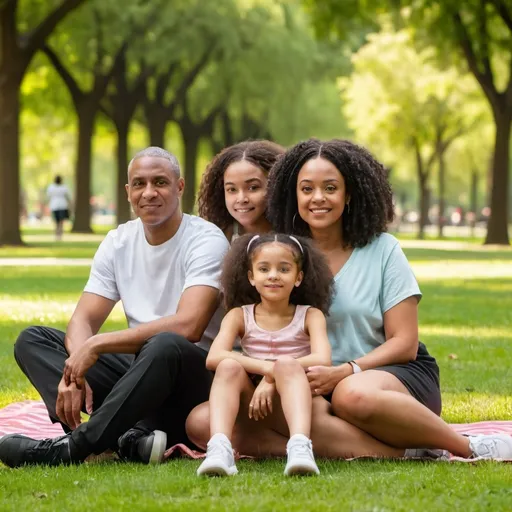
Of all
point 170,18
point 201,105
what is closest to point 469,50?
point 170,18

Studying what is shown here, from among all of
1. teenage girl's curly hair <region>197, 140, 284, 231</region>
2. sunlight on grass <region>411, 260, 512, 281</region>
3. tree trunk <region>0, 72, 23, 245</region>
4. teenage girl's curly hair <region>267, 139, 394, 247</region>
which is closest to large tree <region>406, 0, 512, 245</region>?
sunlight on grass <region>411, 260, 512, 281</region>

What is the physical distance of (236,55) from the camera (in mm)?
38562

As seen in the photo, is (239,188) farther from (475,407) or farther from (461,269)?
(461,269)

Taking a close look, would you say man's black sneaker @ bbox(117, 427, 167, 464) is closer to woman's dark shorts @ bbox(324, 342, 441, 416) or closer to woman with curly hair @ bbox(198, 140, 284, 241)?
woman's dark shorts @ bbox(324, 342, 441, 416)

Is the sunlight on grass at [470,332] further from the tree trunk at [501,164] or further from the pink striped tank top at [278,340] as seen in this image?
the tree trunk at [501,164]

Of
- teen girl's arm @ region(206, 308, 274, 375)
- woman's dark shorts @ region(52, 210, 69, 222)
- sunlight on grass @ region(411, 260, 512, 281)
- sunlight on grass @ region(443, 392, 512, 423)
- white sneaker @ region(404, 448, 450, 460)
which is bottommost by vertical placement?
sunlight on grass @ region(443, 392, 512, 423)

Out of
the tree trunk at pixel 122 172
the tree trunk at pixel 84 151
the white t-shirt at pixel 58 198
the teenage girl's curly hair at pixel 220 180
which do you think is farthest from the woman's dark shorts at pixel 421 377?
the tree trunk at pixel 122 172

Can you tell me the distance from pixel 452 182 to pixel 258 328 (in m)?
65.4

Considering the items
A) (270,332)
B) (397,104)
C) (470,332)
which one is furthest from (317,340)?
(397,104)

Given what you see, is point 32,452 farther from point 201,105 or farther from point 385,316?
point 201,105

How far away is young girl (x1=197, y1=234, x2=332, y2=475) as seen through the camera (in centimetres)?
581

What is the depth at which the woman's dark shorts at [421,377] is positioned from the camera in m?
6.22

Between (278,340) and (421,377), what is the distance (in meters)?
0.75

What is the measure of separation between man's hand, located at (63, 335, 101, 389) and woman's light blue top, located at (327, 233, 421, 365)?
1184 millimetres
